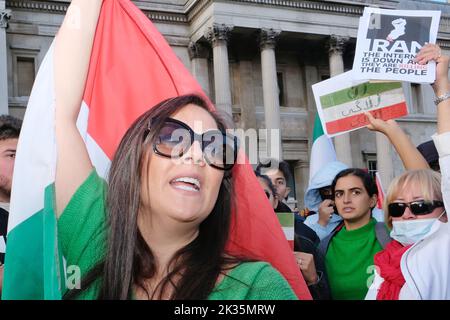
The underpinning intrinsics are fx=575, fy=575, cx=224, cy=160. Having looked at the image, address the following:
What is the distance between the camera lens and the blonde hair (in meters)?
2.72

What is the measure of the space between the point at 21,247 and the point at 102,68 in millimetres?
1030

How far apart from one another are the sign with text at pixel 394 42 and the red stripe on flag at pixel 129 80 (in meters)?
1.84

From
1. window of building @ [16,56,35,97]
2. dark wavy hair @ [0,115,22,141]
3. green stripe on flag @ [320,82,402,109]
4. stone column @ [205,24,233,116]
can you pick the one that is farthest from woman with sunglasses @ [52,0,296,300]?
window of building @ [16,56,35,97]

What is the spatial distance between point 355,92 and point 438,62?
4.88 ft

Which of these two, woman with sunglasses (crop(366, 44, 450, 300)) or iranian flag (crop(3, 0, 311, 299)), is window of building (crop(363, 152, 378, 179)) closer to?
woman with sunglasses (crop(366, 44, 450, 300))

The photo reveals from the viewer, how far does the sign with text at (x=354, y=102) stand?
14.9 ft

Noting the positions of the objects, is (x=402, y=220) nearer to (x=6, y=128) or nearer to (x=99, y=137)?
(x=99, y=137)

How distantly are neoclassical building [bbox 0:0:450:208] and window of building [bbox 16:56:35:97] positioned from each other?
0.03 m

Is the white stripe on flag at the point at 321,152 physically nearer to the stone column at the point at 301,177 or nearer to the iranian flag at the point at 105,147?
the iranian flag at the point at 105,147

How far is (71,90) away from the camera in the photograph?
2090 millimetres

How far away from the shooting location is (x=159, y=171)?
1.80 m

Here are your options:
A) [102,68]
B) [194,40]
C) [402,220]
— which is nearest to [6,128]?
[102,68]

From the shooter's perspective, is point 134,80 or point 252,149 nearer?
point 134,80

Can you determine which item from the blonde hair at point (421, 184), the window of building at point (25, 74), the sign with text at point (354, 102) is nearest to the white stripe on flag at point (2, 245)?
the blonde hair at point (421, 184)
